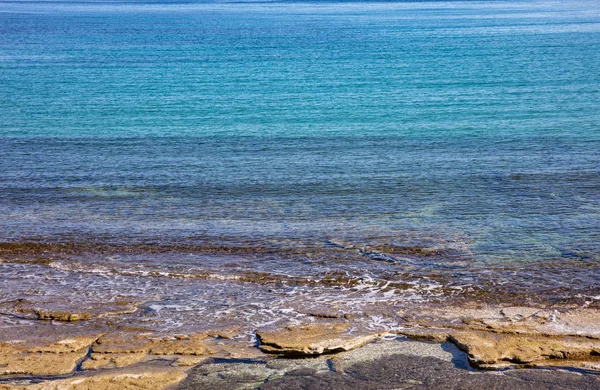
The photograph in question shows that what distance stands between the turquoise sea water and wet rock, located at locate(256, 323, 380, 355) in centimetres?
211

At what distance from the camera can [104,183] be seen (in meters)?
16.0

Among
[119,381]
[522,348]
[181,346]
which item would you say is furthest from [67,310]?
[522,348]

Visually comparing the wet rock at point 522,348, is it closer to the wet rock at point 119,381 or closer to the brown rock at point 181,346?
the brown rock at point 181,346

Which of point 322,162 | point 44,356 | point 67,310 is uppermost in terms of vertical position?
point 44,356

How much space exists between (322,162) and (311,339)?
9.31 metres

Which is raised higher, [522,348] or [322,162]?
[522,348]

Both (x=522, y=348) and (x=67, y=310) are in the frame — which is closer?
(x=522, y=348)

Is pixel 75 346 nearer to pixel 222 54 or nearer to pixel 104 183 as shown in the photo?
pixel 104 183

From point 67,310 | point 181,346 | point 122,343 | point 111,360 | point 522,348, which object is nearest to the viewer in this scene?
point 111,360

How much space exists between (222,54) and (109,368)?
37.8m

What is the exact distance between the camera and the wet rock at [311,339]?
848 cm

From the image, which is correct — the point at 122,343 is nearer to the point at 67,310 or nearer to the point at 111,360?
the point at 111,360

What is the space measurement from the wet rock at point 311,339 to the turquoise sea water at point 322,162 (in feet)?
6.92

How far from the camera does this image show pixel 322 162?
17.7 metres
